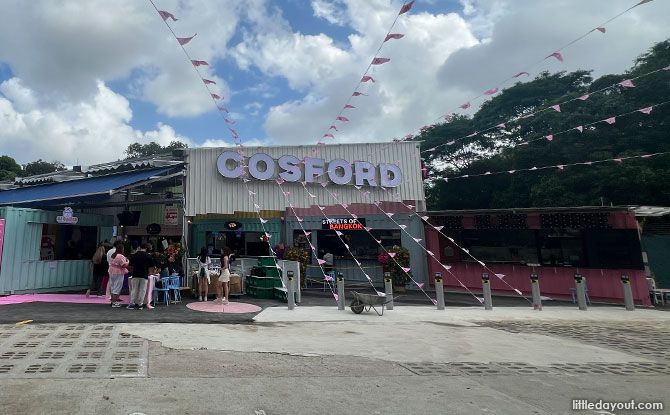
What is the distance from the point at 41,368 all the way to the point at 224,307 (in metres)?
5.61

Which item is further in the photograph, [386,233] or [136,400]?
[386,233]

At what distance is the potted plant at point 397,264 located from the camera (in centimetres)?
1485

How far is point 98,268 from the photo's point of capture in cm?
1154

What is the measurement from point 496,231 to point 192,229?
1409 centimetres

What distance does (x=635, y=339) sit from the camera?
8.17m

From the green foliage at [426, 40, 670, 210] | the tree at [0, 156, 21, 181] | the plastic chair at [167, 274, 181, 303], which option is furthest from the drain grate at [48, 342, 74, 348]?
the tree at [0, 156, 21, 181]

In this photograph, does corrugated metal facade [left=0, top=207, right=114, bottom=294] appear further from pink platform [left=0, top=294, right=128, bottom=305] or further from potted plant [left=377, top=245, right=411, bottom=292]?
potted plant [left=377, top=245, right=411, bottom=292]

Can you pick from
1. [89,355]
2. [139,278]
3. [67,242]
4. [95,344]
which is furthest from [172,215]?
[89,355]

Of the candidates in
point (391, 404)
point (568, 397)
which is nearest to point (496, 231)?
point (568, 397)

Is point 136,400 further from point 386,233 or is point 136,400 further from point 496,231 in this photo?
point 496,231

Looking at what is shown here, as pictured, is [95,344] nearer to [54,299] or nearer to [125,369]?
[125,369]
